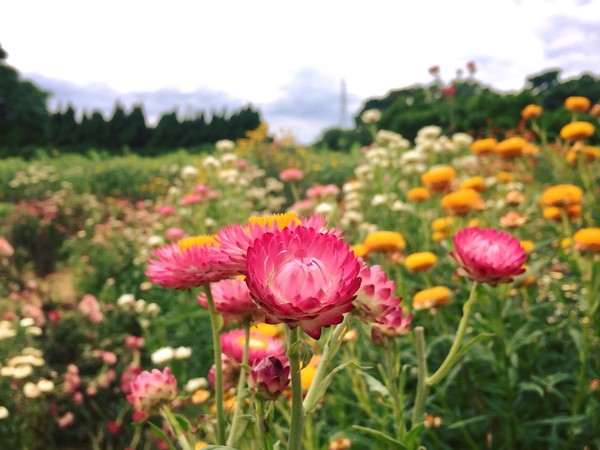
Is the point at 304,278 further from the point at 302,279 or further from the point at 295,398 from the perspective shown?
the point at 295,398

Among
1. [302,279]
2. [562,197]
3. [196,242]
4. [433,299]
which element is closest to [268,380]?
[302,279]

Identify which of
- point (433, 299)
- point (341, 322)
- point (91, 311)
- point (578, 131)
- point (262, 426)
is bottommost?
point (91, 311)

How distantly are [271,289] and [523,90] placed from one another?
48.4ft

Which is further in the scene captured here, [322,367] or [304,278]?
[322,367]

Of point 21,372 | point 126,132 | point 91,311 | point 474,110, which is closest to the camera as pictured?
point 21,372

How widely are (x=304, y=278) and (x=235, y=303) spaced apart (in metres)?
0.34

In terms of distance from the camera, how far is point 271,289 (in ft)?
1.54

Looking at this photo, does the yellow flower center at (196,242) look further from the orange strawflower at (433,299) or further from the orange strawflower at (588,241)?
the orange strawflower at (588,241)

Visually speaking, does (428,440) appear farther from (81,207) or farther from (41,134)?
(41,134)

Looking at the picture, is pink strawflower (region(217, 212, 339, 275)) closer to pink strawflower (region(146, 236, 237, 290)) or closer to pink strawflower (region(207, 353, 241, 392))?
pink strawflower (region(146, 236, 237, 290))

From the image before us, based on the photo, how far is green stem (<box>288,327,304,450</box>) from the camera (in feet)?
1.62

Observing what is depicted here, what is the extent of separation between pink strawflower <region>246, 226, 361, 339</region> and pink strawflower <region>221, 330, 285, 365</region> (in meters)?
0.39

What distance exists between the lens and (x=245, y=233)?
0.54 meters

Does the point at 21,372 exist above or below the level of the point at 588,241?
below
